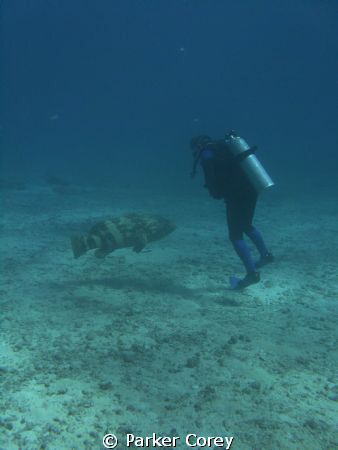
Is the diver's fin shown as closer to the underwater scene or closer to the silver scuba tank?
the underwater scene

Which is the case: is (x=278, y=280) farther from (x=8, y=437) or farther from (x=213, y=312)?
(x=8, y=437)

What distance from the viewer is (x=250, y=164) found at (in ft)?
20.0

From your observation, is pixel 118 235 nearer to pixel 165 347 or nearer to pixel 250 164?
pixel 250 164

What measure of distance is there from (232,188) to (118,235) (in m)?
2.71

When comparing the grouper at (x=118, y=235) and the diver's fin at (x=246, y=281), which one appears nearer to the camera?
the diver's fin at (x=246, y=281)

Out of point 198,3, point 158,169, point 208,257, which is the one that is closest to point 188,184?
point 158,169

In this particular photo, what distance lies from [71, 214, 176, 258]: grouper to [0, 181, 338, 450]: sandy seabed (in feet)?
1.68

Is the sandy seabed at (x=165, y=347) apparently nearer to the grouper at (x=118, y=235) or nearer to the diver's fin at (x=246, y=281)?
the diver's fin at (x=246, y=281)

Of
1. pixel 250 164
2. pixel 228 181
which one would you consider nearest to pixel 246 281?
pixel 228 181

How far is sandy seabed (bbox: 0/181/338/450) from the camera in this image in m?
3.17

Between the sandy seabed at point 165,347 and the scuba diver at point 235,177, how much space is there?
103 cm

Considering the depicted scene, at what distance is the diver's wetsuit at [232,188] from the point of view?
6.14 m

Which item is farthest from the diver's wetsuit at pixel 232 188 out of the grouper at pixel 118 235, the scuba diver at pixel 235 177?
the grouper at pixel 118 235

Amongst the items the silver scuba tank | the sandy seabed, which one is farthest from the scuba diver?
the sandy seabed
